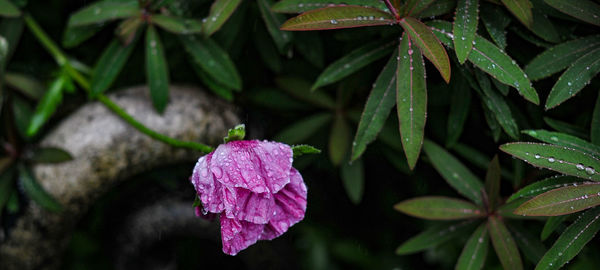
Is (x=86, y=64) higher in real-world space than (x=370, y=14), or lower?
lower

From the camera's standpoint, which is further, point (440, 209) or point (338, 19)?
point (440, 209)

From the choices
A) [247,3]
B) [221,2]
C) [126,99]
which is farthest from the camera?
[126,99]

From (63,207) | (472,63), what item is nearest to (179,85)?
(63,207)

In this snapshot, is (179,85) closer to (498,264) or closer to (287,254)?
(287,254)

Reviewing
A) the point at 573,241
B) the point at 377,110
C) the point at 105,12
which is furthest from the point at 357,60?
the point at 105,12

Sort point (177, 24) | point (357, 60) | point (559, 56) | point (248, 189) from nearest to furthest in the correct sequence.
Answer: point (248, 189), point (559, 56), point (357, 60), point (177, 24)

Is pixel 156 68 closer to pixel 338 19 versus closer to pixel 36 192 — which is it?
pixel 36 192

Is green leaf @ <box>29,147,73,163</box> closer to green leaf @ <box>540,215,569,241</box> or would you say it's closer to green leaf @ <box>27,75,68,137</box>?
green leaf @ <box>27,75,68,137</box>
